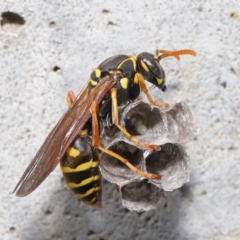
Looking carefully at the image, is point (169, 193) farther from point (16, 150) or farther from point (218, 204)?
point (16, 150)

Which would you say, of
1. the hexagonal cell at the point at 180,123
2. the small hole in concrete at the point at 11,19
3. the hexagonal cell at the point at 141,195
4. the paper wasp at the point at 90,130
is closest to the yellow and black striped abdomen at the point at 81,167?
the paper wasp at the point at 90,130

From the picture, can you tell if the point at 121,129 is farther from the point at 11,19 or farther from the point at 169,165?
the point at 11,19

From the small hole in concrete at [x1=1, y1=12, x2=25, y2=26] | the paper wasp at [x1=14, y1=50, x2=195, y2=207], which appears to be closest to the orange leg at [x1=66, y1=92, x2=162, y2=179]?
the paper wasp at [x1=14, y1=50, x2=195, y2=207]

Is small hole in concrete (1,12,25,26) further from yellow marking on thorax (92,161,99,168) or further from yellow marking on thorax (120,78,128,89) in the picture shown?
yellow marking on thorax (92,161,99,168)

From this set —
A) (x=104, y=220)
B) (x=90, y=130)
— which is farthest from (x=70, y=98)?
(x=104, y=220)

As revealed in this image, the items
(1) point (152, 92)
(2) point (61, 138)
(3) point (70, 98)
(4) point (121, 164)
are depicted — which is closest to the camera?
(2) point (61, 138)

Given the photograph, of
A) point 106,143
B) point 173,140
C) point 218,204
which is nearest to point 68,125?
point 106,143
